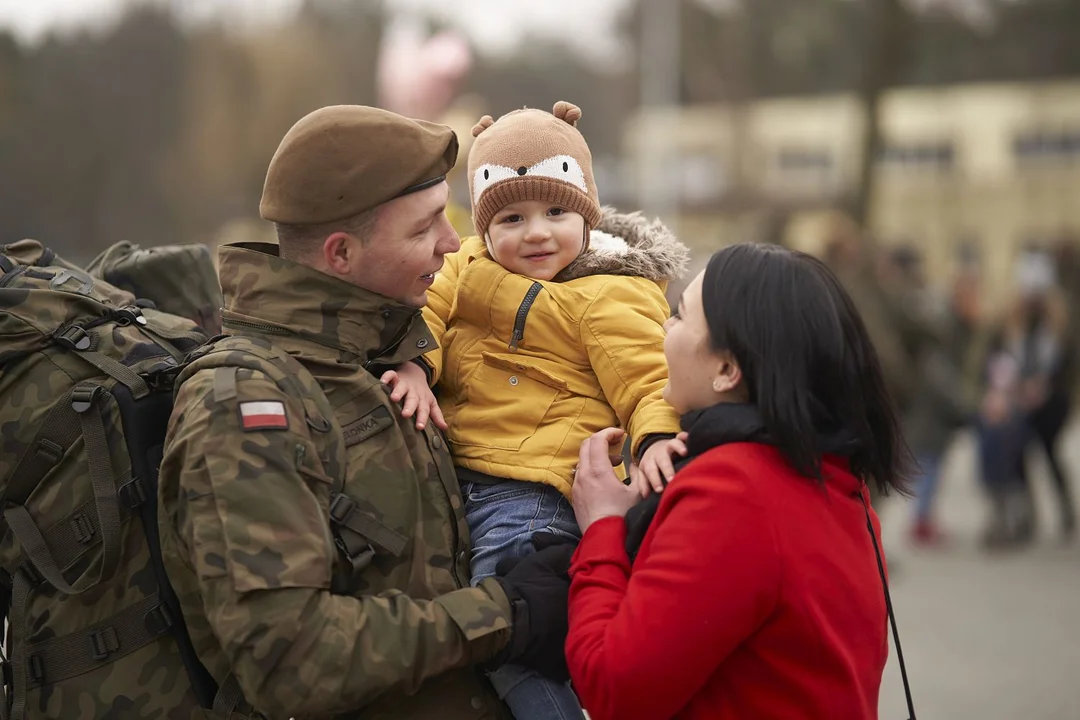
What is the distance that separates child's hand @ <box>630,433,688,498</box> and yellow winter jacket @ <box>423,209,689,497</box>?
0.34ft

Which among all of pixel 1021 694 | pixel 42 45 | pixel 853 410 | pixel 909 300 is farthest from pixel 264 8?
pixel 853 410

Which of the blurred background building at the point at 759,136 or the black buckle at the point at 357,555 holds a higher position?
the black buckle at the point at 357,555

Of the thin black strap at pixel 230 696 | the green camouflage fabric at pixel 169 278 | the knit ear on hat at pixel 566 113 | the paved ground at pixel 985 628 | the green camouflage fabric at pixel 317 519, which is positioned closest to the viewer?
the green camouflage fabric at pixel 317 519

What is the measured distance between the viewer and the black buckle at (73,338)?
2785 millimetres

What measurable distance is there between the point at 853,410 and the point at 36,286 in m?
1.92

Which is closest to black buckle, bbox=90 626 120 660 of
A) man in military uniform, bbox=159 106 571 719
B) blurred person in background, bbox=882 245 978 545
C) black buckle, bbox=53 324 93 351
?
man in military uniform, bbox=159 106 571 719

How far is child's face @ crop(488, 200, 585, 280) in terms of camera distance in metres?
2.91

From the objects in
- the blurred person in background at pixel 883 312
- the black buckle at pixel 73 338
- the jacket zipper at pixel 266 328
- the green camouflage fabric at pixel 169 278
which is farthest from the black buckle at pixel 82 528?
the blurred person in background at pixel 883 312

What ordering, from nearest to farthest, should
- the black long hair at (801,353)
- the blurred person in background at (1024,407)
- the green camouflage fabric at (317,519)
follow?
1. the green camouflage fabric at (317,519)
2. the black long hair at (801,353)
3. the blurred person in background at (1024,407)

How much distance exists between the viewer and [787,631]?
2268mm

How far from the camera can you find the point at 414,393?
261 centimetres

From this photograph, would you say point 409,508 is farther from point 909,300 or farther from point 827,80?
point 827,80

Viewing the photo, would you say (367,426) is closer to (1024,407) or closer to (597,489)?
(597,489)

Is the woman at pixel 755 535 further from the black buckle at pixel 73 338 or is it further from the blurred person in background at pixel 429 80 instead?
the blurred person in background at pixel 429 80
